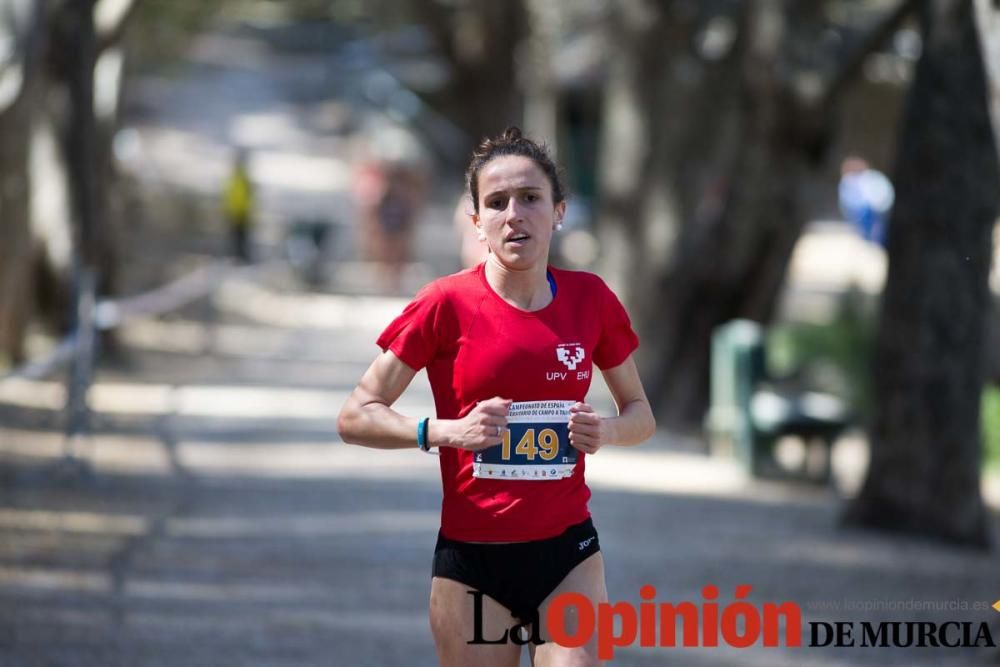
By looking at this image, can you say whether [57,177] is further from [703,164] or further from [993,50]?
[993,50]

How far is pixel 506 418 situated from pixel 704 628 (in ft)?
10.2

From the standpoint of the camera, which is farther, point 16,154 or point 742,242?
point 742,242

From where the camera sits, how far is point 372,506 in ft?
40.0

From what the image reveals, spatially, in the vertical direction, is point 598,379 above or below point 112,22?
below

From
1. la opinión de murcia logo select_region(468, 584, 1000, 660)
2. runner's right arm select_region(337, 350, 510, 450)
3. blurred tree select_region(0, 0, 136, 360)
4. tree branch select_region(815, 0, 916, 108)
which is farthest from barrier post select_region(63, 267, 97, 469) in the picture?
runner's right arm select_region(337, 350, 510, 450)

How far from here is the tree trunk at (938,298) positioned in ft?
36.2

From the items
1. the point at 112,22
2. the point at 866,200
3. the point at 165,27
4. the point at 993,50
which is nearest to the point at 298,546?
the point at 993,50

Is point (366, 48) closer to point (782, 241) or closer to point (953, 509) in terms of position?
point (782, 241)

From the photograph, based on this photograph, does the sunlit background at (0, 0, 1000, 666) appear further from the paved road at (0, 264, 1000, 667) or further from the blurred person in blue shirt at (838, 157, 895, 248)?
the blurred person in blue shirt at (838, 157, 895, 248)

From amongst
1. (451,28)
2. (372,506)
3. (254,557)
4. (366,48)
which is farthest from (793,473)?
(366,48)

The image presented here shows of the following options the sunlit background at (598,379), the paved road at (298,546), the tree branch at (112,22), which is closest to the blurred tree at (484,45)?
the sunlit background at (598,379)

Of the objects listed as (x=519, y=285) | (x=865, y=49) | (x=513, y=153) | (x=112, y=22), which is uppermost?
(x=112, y=22)

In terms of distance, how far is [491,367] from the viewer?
4.50 m

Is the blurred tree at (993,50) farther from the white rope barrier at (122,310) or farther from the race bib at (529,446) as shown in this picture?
the white rope barrier at (122,310)
